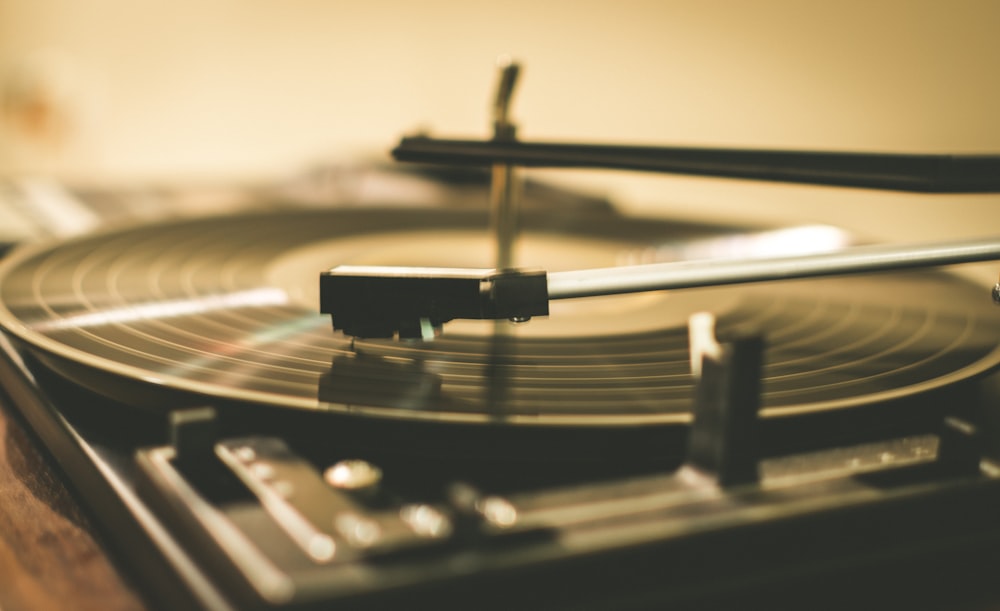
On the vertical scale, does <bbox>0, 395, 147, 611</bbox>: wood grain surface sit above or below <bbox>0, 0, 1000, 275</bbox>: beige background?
below

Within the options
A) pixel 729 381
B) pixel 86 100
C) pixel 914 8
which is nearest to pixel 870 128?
pixel 914 8

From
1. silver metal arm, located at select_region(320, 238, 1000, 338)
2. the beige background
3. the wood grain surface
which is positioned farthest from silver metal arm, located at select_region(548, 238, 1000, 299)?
the beige background

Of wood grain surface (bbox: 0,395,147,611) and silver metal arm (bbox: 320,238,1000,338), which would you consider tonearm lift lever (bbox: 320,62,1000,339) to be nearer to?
silver metal arm (bbox: 320,238,1000,338)

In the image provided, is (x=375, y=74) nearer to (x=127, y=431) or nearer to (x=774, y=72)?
(x=774, y=72)

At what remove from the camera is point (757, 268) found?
0.45 m

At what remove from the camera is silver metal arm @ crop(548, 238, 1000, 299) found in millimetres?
432

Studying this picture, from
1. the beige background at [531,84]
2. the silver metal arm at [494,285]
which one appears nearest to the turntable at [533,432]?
the silver metal arm at [494,285]

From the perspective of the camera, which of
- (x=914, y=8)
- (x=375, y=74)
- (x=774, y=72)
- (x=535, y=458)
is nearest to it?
(x=535, y=458)

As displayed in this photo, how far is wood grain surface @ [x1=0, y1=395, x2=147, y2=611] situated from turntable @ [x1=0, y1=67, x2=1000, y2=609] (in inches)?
0.5

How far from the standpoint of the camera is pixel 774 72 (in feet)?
4.46

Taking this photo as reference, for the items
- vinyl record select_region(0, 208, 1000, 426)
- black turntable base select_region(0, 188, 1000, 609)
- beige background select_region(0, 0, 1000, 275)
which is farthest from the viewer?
beige background select_region(0, 0, 1000, 275)

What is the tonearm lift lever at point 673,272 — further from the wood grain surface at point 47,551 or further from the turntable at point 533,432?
the wood grain surface at point 47,551

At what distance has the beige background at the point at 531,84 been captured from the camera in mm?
1192

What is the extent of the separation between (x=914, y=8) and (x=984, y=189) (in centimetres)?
79
